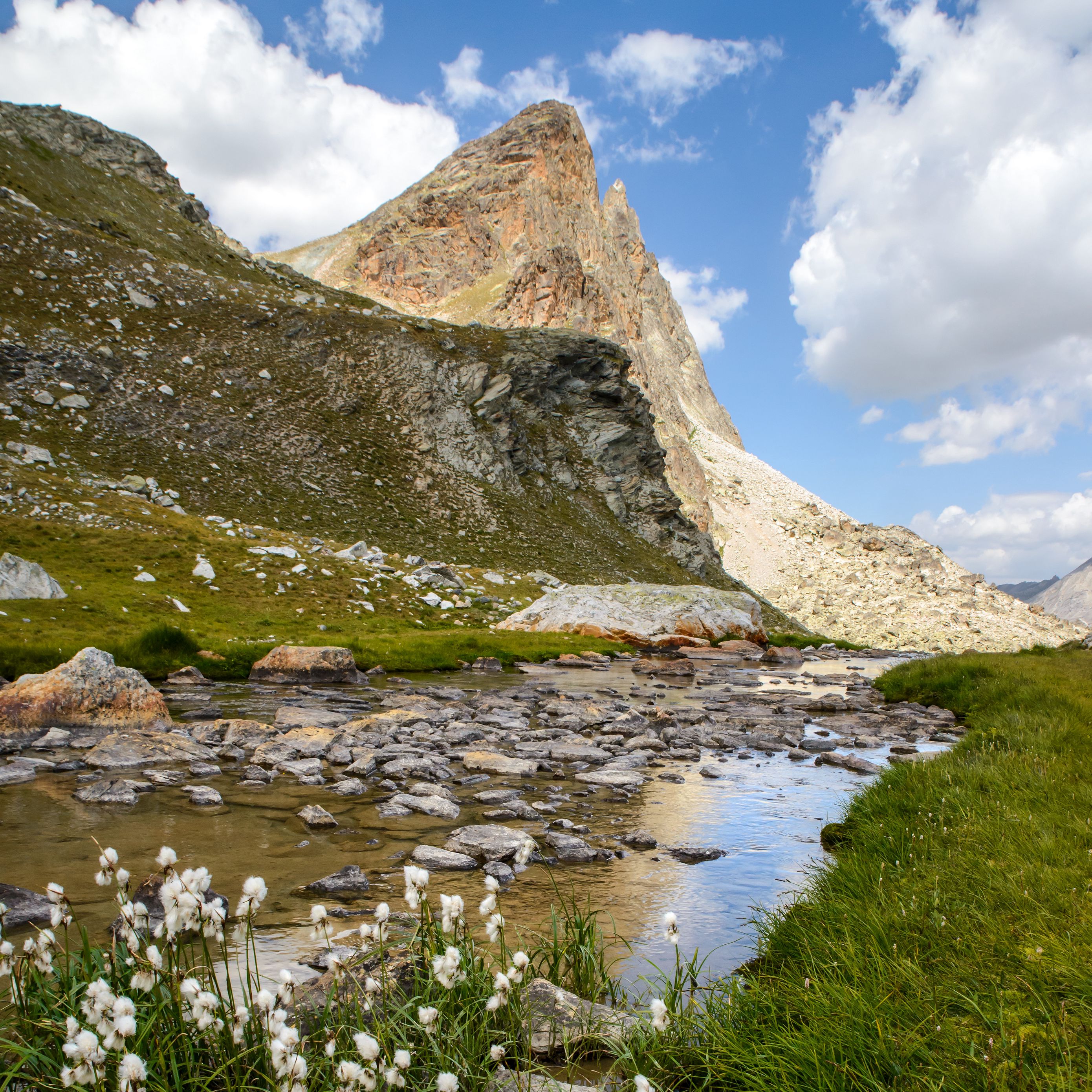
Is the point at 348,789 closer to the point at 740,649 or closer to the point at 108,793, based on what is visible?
the point at 108,793

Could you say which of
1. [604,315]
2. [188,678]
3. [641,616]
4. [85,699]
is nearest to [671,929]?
[85,699]

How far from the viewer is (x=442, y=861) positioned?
26.1ft

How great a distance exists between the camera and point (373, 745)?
13914 mm

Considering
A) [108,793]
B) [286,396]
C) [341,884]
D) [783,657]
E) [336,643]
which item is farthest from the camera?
[286,396]

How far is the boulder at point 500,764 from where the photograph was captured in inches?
504

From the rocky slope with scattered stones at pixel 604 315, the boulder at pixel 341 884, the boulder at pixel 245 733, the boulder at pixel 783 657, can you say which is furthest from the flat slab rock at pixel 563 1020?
the rocky slope with scattered stones at pixel 604 315

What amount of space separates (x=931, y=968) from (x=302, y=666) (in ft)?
71.3

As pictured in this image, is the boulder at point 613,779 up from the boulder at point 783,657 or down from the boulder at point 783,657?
down

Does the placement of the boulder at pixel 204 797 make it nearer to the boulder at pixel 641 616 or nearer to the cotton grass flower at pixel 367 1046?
the cotton grass flower at pixel 367 1046

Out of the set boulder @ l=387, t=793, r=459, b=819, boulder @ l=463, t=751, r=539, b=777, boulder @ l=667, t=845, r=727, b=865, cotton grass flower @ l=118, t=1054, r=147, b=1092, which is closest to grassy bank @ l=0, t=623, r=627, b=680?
boulder @ l=463, t=751, r=539, b=777

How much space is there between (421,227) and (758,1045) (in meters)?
192

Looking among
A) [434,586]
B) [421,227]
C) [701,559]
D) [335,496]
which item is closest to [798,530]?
[701,559]

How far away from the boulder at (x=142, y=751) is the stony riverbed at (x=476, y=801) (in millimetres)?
154

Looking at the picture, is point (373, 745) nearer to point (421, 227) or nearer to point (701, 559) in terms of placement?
point (701, 559)
